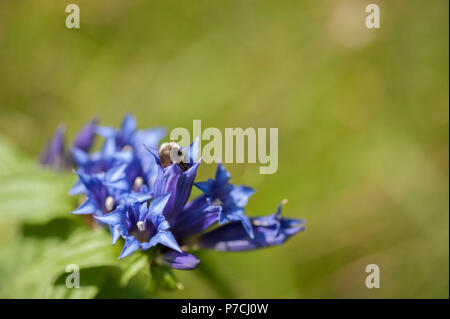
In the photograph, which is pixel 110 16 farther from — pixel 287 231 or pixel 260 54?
pixel 287 231

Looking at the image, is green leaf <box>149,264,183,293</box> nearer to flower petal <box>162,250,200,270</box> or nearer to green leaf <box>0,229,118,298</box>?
flower petal <box>162,250,200,270</box>

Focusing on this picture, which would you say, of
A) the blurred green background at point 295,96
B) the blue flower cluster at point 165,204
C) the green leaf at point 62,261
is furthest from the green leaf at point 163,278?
the blurred green background at point 295,96

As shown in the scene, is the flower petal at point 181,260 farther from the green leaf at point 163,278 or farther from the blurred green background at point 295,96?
the blurred green background at point 295,96

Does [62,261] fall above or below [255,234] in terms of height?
below

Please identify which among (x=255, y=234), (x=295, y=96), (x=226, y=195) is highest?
(x=295, y=96)

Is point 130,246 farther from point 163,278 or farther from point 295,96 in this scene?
point 295,96

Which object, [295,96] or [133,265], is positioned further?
[295,96]

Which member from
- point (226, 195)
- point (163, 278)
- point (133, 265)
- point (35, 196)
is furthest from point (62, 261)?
point (226, 195)
